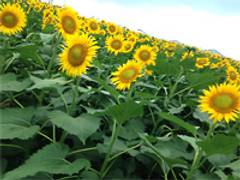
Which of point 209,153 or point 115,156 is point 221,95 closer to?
point 209,153

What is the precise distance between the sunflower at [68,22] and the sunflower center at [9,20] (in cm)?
42

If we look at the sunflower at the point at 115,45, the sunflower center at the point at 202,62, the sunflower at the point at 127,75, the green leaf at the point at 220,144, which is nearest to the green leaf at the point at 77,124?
the green leaf at the point at 220,144

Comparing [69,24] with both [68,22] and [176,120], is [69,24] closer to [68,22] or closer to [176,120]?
[68,22]

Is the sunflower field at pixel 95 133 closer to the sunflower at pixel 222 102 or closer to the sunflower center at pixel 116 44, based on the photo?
the sunflower at pixel 222 102

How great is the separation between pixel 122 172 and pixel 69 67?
25.6 inches

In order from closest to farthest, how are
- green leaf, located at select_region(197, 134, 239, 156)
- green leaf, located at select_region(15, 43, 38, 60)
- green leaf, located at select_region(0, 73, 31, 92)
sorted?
green leaf, located at select_region(197, 134, 239, 156) → green leaf, located at select_region(0, 73, 31, 92) → green leaf, located at select_region(15, 43, 38, 60)

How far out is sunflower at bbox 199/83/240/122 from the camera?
2.00 metres

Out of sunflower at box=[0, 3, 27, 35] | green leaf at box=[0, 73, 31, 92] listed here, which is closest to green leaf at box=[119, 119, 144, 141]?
green leaf at box=[0, 73, 31, 92]

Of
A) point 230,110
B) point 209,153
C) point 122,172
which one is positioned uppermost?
point 230,110

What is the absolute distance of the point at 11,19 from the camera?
3.14 metres

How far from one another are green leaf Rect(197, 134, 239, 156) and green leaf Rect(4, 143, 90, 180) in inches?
20.1

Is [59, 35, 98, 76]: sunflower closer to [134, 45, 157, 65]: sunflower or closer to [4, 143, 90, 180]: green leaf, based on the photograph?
[4, 143, 90, 180]: green leaf

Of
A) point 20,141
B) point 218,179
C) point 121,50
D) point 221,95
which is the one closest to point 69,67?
point 20,141

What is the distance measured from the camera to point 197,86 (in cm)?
294
